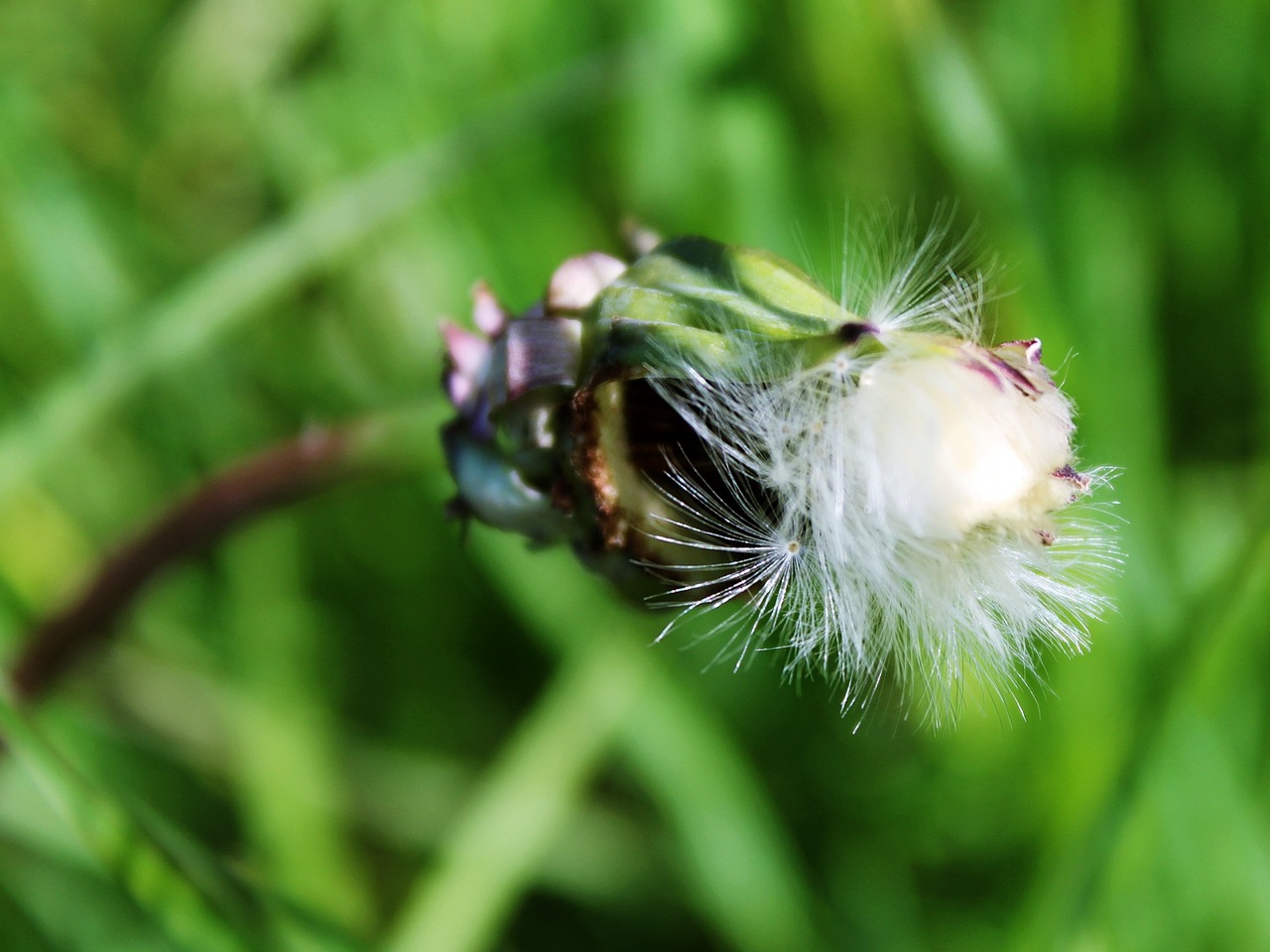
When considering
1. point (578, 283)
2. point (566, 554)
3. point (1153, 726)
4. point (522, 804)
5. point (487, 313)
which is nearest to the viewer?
point (578, 283)

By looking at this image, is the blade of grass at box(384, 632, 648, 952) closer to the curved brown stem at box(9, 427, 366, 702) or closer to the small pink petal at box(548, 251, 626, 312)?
the curved brown stem at box(9, 427, 366, 702)

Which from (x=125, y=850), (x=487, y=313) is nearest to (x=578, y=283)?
(x=487, y=313)

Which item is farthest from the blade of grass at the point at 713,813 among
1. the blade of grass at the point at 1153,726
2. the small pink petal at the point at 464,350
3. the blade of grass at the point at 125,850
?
the small pink petal at the point at 464,350

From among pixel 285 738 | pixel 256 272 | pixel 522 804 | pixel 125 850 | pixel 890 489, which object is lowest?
pixel 125 850

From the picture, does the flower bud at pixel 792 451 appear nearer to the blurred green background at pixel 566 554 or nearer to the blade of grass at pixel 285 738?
the blurred green background at pixel 566 554

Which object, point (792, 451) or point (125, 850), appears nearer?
point (792, 451)

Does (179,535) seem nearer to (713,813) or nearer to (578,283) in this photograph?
(578,283)
